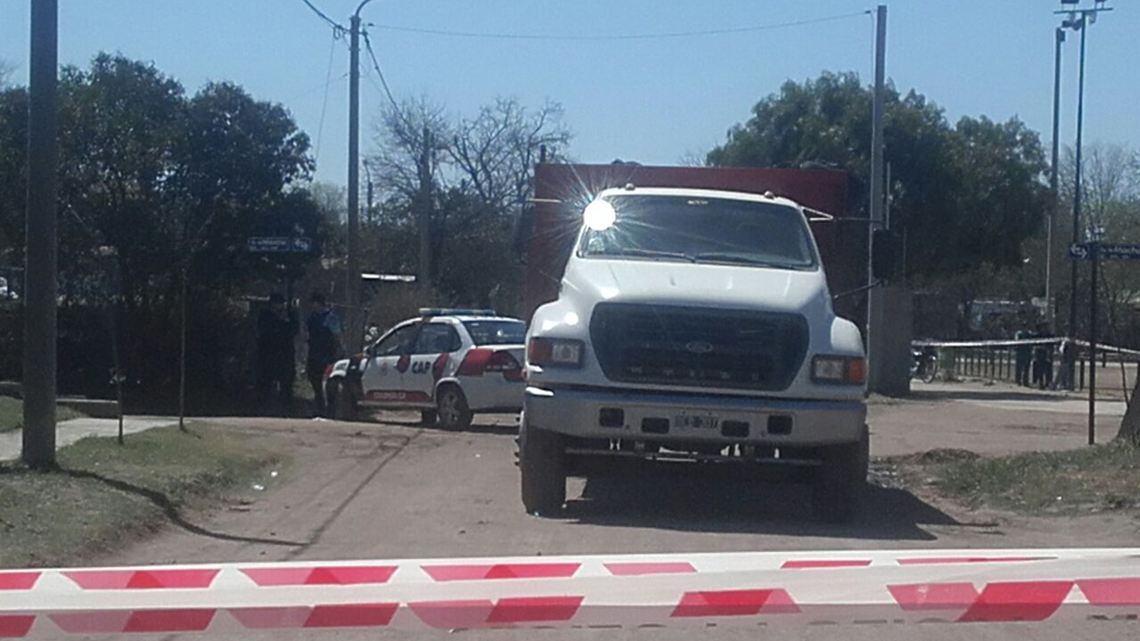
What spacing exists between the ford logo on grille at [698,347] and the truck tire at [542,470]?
1100 millimetres

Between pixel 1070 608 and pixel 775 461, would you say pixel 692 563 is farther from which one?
A: pixel 775 461

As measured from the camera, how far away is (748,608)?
5.55m

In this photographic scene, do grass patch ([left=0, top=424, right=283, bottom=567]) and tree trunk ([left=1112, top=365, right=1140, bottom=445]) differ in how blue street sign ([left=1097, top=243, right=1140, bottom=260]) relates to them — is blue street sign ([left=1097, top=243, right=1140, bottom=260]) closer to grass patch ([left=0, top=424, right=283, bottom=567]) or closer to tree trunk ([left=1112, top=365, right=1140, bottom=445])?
tree trunk ([left=1112, top=365, right=1140, bottom=445])

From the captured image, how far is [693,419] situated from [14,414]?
8.58m

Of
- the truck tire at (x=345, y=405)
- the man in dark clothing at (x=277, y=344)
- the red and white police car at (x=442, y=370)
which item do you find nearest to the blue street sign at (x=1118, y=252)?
the red and white police car at (x=442, y=370)

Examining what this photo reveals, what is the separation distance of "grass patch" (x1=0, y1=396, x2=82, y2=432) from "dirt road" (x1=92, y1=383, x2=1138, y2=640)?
2382 millimetres

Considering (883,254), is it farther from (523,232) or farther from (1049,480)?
(523,232)

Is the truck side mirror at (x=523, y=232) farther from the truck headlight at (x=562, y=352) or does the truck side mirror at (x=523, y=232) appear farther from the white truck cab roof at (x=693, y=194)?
the truck headlight at (x=562, y=352)

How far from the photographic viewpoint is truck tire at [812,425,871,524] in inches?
443

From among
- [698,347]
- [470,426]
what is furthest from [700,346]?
[470,426]

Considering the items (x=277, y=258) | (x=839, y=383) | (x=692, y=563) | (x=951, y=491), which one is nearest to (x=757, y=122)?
(x=277, y=258)

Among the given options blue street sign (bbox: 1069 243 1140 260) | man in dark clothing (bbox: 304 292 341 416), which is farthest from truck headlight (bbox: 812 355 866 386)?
man in dark clothing (bbox: 304 292 341 416)

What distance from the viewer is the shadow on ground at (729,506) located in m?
11.2

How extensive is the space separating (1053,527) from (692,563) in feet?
21.1
